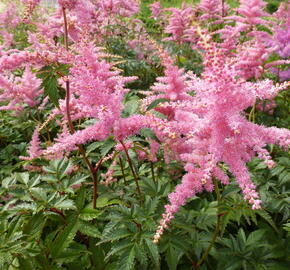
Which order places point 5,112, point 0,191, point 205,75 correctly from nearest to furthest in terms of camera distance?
point 205,75 < point 0,191 < point 5,112

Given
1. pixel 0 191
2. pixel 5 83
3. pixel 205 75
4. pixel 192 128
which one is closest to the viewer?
pixel 205 75

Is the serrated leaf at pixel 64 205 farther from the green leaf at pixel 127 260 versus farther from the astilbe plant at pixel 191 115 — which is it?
the green leaf at pixel 127 260

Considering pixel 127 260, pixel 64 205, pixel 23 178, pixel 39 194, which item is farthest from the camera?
pixel 23 178

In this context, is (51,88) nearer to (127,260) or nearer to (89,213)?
(89,213)

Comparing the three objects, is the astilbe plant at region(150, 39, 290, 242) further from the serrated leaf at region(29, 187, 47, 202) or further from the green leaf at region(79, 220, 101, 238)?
the serrated leaf at region(29, 187, 47, 202)

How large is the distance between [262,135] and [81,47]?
1210 mm

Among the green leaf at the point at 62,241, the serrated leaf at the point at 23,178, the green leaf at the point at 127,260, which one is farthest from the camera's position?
the serrated leaf at the point at 23,178

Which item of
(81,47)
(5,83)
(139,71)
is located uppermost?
(81,47)

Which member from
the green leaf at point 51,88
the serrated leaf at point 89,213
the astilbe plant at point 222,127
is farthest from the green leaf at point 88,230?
the green leaf at point 51,88

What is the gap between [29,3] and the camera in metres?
2.08

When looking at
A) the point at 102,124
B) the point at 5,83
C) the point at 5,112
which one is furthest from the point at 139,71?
the point at 102,124

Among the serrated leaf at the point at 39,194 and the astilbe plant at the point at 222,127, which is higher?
the astilbe plant at the point at 222,127

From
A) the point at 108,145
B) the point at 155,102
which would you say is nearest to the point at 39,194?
the point at 108,145

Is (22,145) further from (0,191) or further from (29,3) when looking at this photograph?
(29,3)
